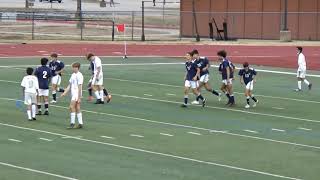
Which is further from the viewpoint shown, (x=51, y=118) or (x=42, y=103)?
(x=42, y=103)

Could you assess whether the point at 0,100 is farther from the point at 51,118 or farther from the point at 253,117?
the point at 253,117

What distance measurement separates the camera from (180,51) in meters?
49.3

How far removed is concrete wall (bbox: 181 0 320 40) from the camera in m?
59.4

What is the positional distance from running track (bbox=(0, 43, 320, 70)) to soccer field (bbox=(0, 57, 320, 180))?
1323cm

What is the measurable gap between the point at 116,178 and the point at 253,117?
8918mm

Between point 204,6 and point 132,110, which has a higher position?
point 204,6

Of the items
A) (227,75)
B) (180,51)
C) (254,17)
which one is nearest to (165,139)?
(227,75)

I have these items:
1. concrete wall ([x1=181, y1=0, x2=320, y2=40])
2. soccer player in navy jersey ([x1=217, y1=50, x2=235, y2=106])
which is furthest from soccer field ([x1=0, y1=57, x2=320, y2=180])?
concrete wall ([x1=181, y1=0, x2=320, y2=40])

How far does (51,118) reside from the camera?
21.1 m

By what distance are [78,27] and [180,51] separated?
23.8m

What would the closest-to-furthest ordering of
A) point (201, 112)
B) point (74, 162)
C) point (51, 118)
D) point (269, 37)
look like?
1. point (74, 162)
2. point (51, 118)
3. point (201, 112)
4. point (269, 37)

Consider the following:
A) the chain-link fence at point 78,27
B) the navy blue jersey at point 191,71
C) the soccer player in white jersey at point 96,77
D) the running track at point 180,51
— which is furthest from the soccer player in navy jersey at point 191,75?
the chain-link fence at point 78,27

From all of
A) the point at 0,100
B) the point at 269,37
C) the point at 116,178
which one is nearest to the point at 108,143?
the point at 116,178

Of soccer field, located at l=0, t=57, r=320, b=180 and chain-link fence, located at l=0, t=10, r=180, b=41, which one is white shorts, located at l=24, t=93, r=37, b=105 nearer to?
soccer field, located at l=0, t=57, r=320, b=180
